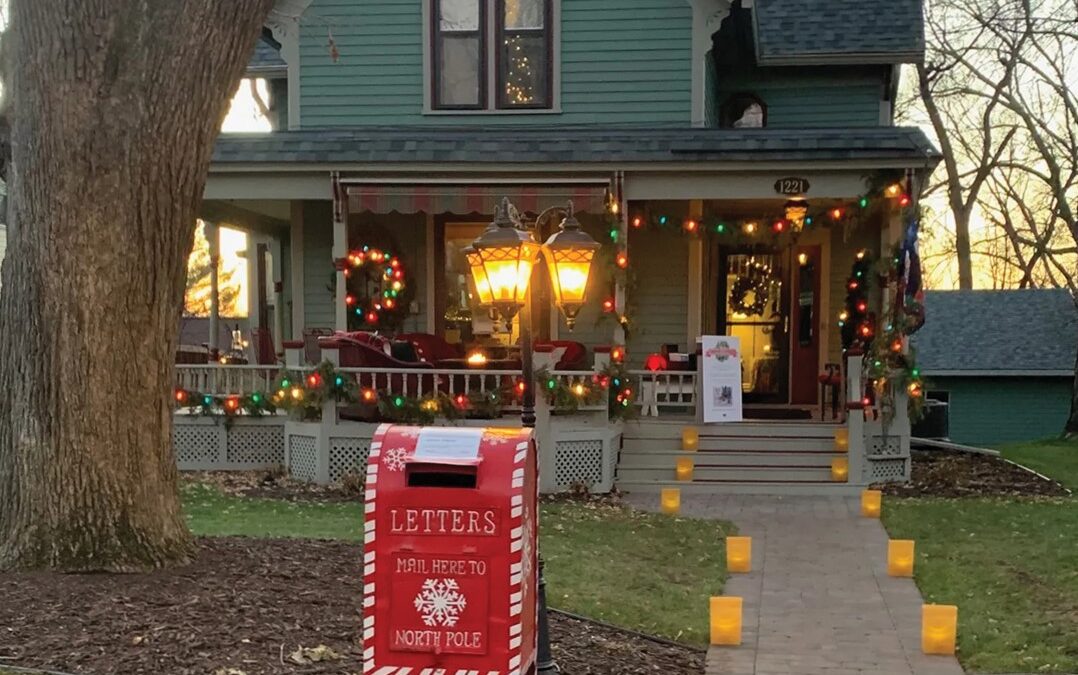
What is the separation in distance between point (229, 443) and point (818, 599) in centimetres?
740

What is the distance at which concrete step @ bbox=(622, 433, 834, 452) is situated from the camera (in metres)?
11.1

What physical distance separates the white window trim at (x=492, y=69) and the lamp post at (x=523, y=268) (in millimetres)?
7936

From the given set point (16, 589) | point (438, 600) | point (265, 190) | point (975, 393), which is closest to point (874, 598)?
point (438, 600)

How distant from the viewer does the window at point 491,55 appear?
504 inches

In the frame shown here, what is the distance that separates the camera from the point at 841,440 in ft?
36.0

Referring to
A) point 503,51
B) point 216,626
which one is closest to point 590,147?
point 503,51

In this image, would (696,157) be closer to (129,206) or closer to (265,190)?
(265,190)

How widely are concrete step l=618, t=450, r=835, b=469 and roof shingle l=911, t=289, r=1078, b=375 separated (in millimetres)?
11296

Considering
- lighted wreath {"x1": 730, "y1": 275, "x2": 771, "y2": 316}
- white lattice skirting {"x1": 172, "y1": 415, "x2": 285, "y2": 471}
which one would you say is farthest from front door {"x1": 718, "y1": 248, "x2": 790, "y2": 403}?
white lattice skirting {"x1": 172, "y1": 415, "x2": 285, "y2": 471}

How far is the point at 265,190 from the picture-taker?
1164cm

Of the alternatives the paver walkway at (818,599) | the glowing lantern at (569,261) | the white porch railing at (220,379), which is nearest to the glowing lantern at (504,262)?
the glowing lantern at (569,261)

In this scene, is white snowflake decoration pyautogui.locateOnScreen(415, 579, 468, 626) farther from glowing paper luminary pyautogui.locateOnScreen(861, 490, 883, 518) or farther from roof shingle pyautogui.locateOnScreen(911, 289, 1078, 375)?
A: roof shingle pyautogui.locateOnScreen(911, 289, 1078, 375)

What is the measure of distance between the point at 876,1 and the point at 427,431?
12.4m

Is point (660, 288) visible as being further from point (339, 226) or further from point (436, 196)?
point (339, 226)
